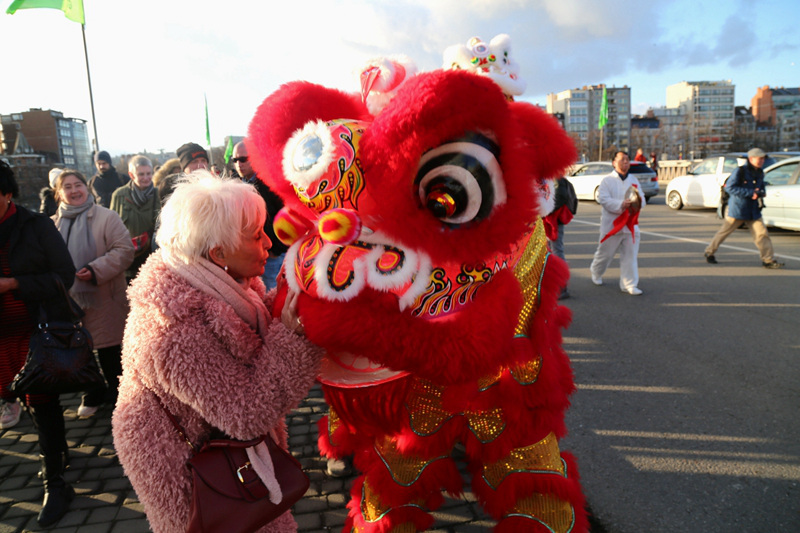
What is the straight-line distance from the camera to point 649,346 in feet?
15.2

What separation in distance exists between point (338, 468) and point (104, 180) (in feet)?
22.0

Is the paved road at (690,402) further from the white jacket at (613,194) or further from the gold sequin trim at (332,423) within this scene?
the gold sequin trim at (332,423)

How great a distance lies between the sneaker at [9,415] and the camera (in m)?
3.68

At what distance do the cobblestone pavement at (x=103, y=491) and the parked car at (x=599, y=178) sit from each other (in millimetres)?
15996

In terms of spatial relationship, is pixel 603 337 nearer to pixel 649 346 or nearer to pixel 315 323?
pixel 649 346

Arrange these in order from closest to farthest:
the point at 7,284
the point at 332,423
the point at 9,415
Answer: the point at 332,423 < the point at 7,284 < the point at 9,415

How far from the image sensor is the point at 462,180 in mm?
1280

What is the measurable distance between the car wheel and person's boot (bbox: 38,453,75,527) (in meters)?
16.1

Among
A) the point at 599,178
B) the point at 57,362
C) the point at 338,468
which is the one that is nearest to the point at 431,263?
the point at 338,468

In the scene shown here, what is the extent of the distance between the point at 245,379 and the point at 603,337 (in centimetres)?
434

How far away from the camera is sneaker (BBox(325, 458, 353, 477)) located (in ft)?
9.57

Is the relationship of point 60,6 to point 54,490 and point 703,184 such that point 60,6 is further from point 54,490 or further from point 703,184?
point 703,184

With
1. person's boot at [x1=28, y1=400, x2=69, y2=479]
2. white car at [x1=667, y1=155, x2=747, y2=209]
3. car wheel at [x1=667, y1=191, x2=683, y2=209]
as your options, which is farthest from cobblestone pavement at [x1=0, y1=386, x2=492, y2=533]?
car wheel at [x1=667, y1=191, x2=683, y2=209]

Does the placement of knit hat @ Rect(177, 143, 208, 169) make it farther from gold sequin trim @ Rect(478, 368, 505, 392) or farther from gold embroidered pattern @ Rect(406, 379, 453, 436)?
gold sequin trim @ Rect(478, 368, 505, 392)
